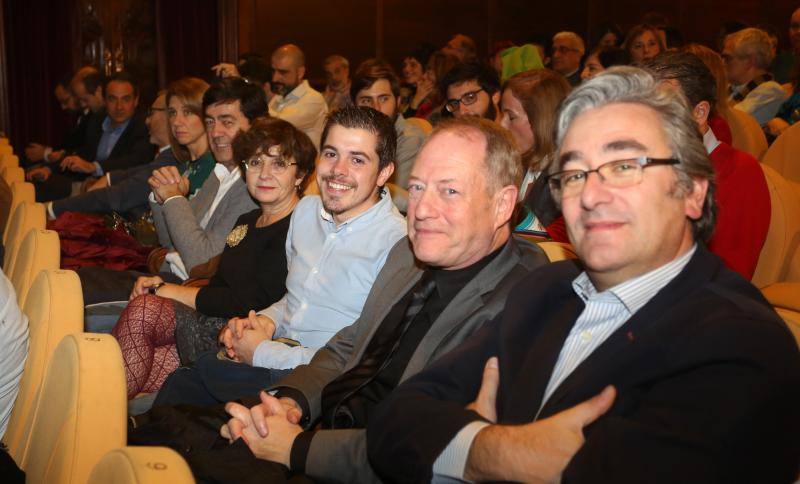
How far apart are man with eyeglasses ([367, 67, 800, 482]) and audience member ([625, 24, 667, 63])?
15.4 ft

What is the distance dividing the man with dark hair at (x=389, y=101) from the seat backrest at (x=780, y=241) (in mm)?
1962

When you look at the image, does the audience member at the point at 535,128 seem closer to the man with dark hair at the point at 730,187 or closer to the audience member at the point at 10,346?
the man with dark hair at the point at 730,187

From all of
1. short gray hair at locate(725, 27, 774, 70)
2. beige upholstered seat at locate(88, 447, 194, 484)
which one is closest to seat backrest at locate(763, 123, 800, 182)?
short gray hair at locate(725, 27, 774, 70)

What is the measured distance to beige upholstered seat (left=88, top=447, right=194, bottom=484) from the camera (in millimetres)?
938

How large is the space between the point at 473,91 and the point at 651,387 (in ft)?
10.3

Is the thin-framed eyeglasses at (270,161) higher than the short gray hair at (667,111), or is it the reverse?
the short gray hair at (667,111)

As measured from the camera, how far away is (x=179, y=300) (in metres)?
3.02

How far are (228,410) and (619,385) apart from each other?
101 cm

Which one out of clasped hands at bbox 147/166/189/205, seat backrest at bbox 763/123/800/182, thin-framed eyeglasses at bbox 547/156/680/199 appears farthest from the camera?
seat backrest at bbox 763/123/800/182

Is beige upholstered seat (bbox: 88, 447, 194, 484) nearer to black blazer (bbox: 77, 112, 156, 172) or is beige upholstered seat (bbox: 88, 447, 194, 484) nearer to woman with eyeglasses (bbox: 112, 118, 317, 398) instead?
woman with eyeglasses (bbox: 112, 118, 317, 398)

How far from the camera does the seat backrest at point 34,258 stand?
2.22 m

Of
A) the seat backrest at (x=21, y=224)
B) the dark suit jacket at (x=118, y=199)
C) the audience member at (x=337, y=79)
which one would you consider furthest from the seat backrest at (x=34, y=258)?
the audience member at (x=337, y=79)

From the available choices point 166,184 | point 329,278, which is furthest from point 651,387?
point 166,184

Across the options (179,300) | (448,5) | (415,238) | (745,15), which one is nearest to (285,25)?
(448,5)
